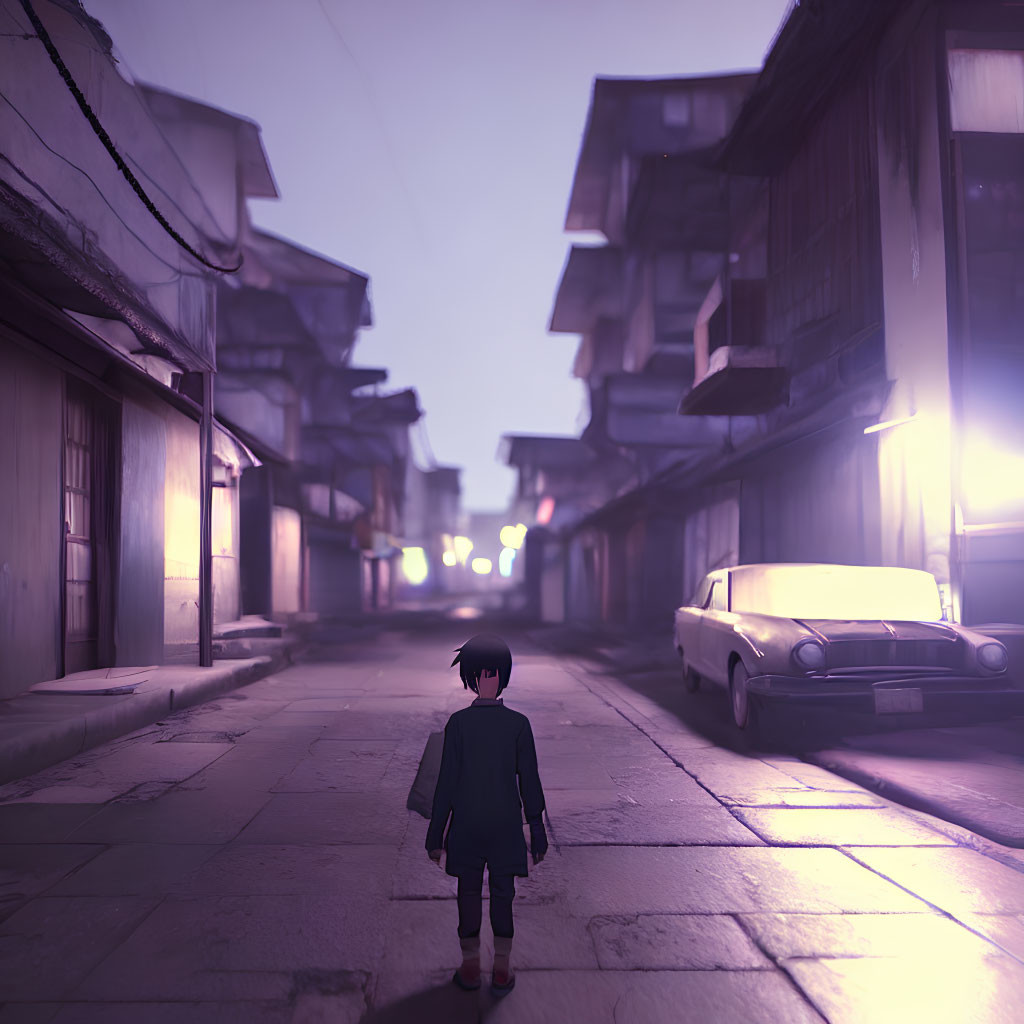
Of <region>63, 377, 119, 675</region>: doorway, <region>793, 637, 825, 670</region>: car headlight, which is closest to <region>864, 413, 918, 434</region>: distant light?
<region>793, 637, 825, 670</region>: car headlight

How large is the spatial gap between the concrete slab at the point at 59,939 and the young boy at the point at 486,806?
135 centimetres

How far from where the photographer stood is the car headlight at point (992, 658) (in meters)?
6.75

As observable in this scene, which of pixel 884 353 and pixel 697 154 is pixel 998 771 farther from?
pixel 697 154

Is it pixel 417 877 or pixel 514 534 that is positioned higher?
pixel 514 534

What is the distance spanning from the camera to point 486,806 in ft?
9.19

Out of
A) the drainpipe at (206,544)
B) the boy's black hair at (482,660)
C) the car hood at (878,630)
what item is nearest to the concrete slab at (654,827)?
the boy's black hair at (482,660)

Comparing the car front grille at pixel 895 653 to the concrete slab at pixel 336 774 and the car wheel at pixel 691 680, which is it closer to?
the car wheel at pixel 691 680

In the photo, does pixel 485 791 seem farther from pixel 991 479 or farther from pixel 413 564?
pixel 413 564

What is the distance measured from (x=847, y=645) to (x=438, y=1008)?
16.8 feet

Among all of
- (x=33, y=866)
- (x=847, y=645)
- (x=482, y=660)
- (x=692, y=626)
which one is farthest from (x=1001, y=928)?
(x=692, y=626)

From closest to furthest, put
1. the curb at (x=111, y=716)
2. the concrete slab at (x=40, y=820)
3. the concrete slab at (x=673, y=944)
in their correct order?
the concrete slab at (x=673, y=944) < the concrete slab at (x=40, y=820) < the curb at (x=111, y=716)

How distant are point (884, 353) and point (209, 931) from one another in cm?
1011

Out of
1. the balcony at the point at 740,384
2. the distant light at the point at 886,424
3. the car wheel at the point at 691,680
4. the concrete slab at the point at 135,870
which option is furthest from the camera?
the balcony at the point at 740,384

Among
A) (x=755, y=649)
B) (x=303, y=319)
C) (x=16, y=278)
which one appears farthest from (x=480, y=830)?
(x=303, y=319)
